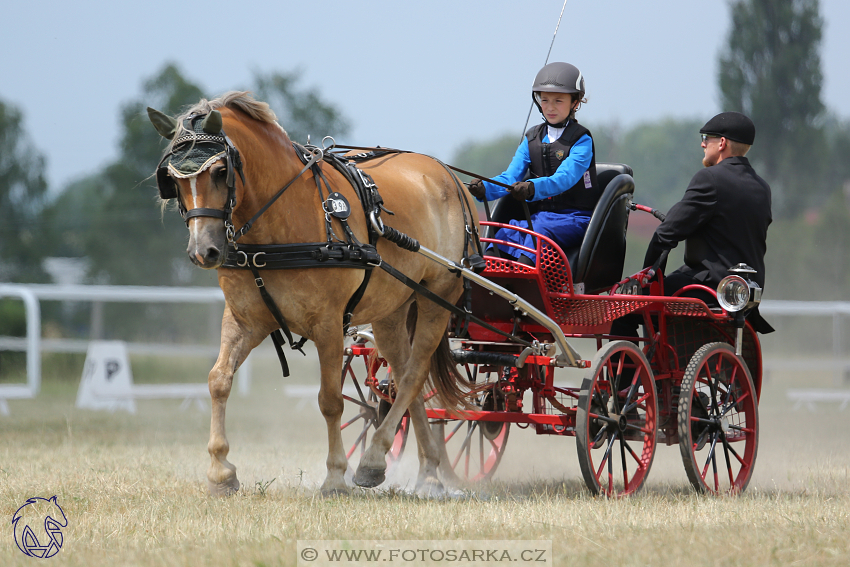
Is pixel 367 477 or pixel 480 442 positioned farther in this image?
pixel 480 442

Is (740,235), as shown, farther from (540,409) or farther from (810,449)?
(810,449)

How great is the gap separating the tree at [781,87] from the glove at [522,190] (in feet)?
86.7

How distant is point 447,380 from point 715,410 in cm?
164

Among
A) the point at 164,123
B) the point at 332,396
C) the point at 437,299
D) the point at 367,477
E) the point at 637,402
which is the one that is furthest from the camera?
the point at 637,402

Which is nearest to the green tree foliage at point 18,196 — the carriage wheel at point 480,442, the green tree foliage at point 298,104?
the green tree foliage at point 298,104

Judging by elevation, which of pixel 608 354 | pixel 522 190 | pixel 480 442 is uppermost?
pixel 522 190

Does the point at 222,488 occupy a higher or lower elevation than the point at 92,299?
higher

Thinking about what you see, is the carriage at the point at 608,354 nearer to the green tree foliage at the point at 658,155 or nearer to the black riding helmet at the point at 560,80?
the black riding helmet at the point at 560,80

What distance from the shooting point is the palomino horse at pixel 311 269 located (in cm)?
415

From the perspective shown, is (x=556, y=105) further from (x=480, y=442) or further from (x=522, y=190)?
(x=480, y=442)

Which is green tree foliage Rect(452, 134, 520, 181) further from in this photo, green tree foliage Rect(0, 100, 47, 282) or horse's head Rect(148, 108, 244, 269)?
horse's head Rect(148, 108, 244, 269)

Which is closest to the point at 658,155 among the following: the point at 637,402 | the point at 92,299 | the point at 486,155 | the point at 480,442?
the point at 486,155

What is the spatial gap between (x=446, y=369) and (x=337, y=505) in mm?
1421

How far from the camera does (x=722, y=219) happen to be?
559 centimetres
